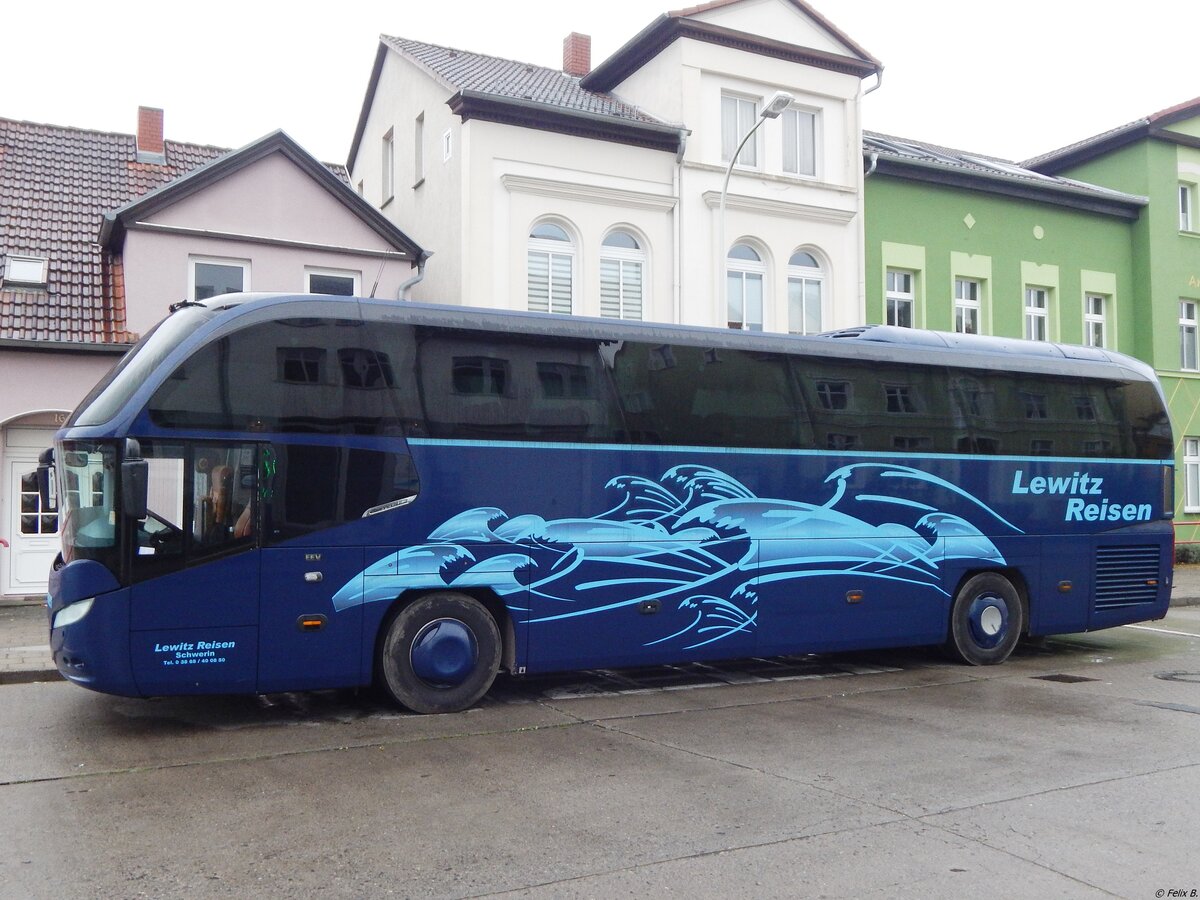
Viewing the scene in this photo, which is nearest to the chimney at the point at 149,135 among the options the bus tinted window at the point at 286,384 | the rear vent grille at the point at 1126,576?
the bus tinted window at the point at 286,384

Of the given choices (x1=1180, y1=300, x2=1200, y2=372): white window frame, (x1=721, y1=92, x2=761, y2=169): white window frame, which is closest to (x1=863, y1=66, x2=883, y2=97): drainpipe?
(x1=721, y1=92, x2=761, y2=169): white window frame

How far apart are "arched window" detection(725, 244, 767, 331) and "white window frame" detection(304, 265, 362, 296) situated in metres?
6.87

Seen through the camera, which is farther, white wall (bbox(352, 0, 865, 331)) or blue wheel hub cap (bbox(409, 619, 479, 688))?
white wall (bbox(352, 0, 865, 331))

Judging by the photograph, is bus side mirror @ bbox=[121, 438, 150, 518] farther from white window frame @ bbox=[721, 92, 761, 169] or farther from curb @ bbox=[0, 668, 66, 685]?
white window frame @ bbox=[721, 92, 761, 169]

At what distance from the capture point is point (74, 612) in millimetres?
8164

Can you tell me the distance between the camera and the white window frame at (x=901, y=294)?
2395cm

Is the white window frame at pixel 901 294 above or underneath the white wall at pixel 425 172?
underneath

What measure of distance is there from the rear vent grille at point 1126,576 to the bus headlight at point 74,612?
10.9 meters

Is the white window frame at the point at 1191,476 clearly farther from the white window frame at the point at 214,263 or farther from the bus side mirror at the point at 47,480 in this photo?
the bus side mirror at the point at 47,480

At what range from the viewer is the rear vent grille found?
13.3m

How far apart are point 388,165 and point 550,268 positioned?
23.3 feet

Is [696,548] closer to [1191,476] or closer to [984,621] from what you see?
[984,621]

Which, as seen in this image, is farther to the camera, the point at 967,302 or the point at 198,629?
the point at 967,302

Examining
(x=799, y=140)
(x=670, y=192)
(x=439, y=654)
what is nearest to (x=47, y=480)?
(x=439, y=654)
